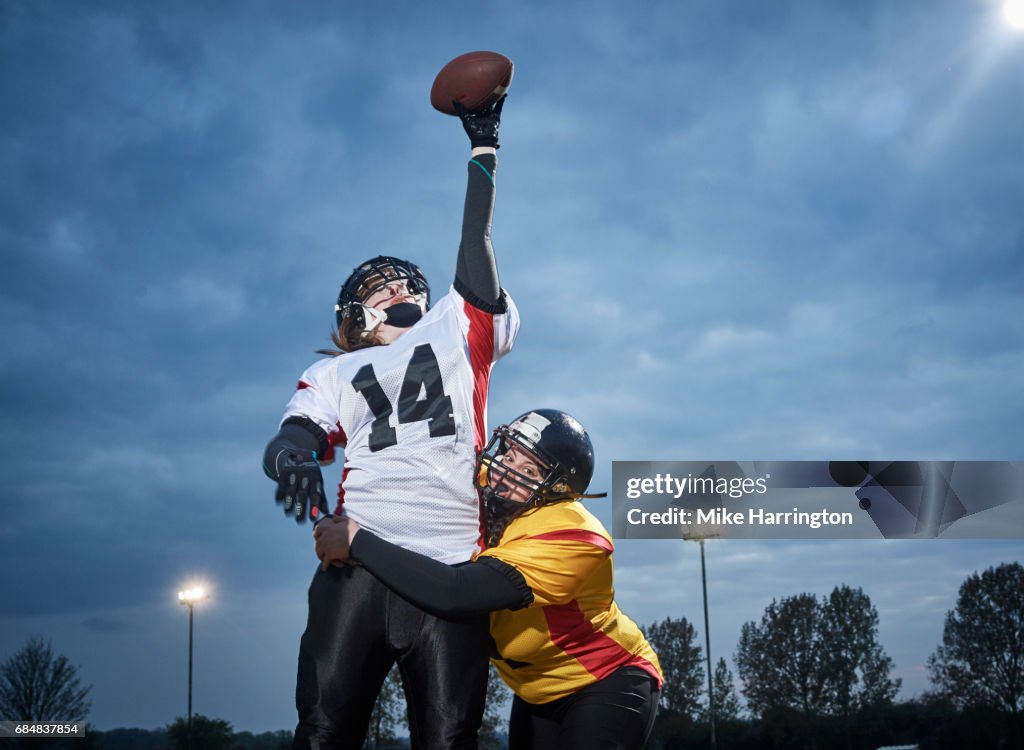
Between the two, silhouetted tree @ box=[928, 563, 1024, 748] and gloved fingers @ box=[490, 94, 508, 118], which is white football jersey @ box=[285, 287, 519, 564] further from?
silhouetted tree @ box=[928, 563, 1024, 748]

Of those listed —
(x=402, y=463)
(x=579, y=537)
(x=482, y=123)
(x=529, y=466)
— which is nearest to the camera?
(x=402, y=463)

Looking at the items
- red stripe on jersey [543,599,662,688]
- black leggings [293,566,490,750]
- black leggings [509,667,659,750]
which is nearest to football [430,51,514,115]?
black leggings [293,566,490,750]

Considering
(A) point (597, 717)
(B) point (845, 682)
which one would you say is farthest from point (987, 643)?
(A) point (597, 717)

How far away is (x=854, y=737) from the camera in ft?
132

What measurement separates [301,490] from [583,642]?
1555 millimetres

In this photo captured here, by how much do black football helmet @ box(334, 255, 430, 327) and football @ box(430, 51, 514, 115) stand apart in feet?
2.64

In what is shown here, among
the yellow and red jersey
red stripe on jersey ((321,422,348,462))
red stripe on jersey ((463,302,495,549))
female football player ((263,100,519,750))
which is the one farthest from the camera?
red stripe on jersey ((321,422,348,462))

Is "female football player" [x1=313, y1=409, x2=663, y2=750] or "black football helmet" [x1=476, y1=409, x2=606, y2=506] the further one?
"black football helmet" [x1=476, y1=409, x2=606, y2=506]

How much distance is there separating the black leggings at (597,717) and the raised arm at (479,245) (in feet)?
5.99

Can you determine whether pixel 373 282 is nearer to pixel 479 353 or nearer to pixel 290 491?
pixel 479 353

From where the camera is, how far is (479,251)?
4.02 metres

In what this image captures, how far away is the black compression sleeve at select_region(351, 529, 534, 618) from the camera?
3436mm

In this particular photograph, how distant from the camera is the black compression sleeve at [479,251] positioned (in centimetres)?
Result: 402

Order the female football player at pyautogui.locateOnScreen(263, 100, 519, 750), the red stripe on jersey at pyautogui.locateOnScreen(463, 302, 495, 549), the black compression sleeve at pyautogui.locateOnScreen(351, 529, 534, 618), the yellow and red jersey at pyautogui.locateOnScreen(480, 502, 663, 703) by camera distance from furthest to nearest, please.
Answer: the red stripe on jersey at pyautogui.locateOnScreen(463, 302, 495, 549)
the yellow and red jersey at pyautogui.locateOnScreen(480, 502, 663, 703)
the female football player at pyautogui.locateOnScreen(263, 100, 519, 750)
the black compression sleeve at pyautogui.locateOnScreen(351, 529, 534, 618)
